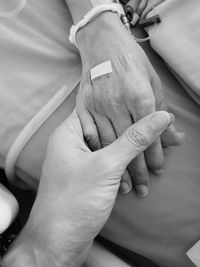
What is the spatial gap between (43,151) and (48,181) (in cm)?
10

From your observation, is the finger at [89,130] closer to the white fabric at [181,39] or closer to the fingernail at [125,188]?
the fingernail at [125,188]

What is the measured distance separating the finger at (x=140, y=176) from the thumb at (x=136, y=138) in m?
0.07

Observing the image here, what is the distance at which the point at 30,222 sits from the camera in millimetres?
822

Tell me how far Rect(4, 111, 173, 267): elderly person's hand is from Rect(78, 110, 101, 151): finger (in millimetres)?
16

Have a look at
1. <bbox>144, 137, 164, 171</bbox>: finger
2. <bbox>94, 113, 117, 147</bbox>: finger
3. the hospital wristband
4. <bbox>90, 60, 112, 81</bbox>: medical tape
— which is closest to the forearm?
the hospital wristband

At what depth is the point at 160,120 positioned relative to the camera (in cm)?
74

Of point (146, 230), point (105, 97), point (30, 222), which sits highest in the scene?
point (105, 97)

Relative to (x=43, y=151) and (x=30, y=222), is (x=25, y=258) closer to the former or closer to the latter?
(x=30, y=222)

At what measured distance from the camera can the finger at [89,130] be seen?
2.71 ft

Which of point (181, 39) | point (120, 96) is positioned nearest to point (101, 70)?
point (120, 96)

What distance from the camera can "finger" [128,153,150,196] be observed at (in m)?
0.81

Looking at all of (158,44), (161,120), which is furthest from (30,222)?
(158,44)

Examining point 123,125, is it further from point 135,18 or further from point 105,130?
point 135,18

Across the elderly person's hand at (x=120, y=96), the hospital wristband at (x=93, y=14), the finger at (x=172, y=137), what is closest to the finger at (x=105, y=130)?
the elderly person's hand at (x=120, y=96)
